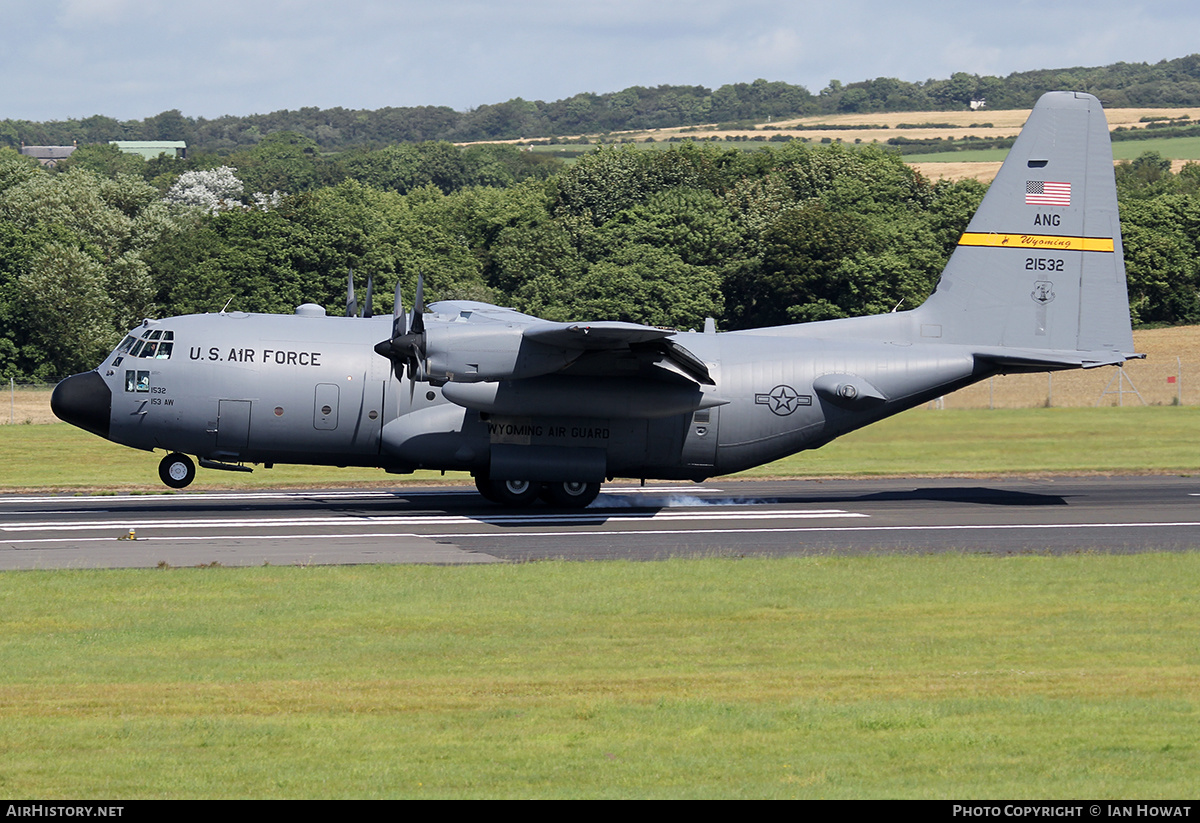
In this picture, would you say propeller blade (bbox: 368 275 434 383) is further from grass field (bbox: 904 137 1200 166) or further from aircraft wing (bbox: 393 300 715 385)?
grass field (bbox: 904 137 1200 166)

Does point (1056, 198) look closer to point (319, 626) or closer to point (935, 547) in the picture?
point (935, 547)

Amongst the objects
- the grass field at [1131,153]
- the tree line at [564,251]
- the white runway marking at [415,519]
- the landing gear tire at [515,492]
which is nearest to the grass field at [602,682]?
the white runway marking at [415,519]

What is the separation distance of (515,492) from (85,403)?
9.60 meters

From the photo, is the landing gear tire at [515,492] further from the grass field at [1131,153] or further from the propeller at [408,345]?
the grass field at [1131,153]

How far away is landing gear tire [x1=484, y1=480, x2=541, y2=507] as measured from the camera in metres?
28.0

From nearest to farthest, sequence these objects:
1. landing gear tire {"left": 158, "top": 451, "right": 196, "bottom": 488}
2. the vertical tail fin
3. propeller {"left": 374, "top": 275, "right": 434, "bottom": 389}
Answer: propeller {"left": 374, "top": 275, "right": 434, "bottom": 389} → landing gear tire {"left": 158, "top": 451, "right": 196, "bottom": 488} → the vertical tail fin

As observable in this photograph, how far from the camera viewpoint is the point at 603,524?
86.7 feet

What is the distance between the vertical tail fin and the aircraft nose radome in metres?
19.0

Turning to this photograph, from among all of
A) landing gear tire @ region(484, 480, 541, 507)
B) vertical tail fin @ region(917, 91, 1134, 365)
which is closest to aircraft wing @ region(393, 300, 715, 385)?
landing gear tire @ region(484, 480, 541, 507)

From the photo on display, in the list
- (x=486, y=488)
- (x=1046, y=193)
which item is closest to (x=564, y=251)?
(x=1046, y=193)

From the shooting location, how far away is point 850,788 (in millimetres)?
9211

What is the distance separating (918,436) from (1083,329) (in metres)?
14.2

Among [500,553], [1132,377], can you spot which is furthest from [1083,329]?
[1132,377]

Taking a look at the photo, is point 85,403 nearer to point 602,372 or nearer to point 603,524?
point 602,372
